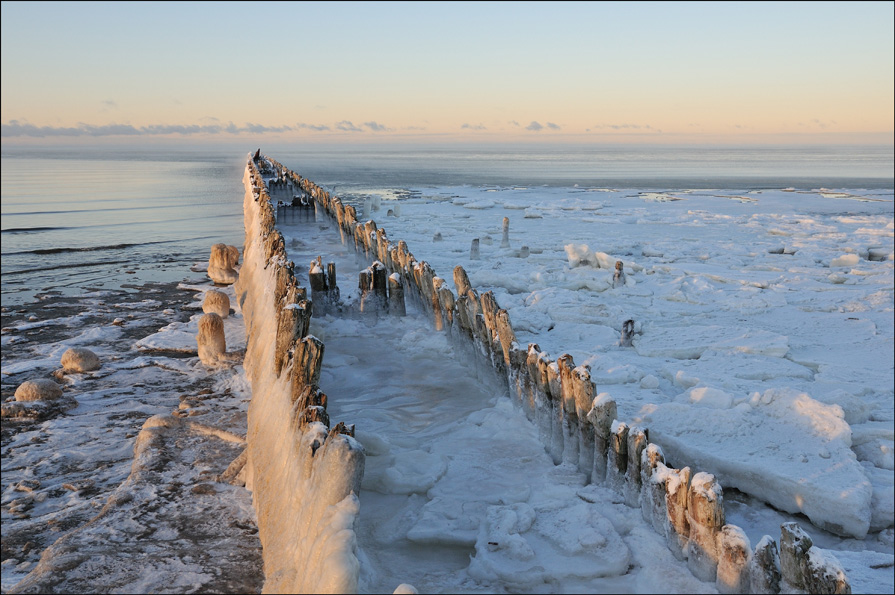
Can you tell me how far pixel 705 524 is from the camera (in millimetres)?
2930

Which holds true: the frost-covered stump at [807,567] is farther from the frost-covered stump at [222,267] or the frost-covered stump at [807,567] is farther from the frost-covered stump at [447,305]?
the frost-covered stump at [222,267]

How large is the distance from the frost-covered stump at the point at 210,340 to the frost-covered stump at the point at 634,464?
6.41m

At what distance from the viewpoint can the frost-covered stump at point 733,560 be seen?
2.75 meters

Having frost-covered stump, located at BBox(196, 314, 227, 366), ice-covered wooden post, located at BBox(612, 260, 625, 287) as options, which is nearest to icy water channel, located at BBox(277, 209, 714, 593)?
frost-covered stump, located at BBox(196, 314, 227, 366)

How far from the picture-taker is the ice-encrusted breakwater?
266cm

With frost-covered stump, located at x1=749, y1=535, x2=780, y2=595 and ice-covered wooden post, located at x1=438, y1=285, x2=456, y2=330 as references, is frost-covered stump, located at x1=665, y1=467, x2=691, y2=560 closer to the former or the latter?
frost-covered stump, located at x1=749, y1=535, x2=780, y2=595

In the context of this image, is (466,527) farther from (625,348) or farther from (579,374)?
(625,348)

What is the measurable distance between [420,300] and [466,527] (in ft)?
14.4

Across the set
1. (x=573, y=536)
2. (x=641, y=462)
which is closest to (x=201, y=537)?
(x=573, y=536)

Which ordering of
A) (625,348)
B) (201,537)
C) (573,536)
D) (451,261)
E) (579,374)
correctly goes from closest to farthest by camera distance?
(573,536), (579,374), (201,537), (625,348), (451,261)

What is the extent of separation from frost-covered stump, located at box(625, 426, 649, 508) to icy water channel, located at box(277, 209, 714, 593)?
8 centimetres

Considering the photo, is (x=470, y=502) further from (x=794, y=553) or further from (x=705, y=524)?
(x=794, y=553)

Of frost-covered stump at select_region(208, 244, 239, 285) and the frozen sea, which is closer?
the frozen sea

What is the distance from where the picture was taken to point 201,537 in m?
4.32
